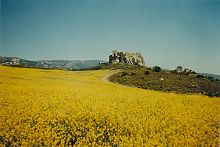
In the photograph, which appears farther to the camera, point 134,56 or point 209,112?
point 134,56

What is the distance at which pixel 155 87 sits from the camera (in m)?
56.7

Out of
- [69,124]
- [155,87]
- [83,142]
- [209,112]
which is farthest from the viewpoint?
[155,87]

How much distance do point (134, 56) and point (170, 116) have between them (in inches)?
7208

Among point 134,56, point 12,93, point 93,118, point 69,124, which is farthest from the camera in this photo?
point 134,56

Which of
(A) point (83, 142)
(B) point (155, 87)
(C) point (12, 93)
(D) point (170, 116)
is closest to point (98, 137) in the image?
(A) point (83, 142)

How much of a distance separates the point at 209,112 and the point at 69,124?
6.87 metres

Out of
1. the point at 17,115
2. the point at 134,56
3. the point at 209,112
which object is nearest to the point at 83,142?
the point at 17,115

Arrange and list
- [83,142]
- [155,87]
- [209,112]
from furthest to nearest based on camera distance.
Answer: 1. [155,87]
2. [209,112]
3. [83,142]

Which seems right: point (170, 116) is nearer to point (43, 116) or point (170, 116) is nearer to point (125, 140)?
point (125, 140)

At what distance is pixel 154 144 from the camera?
8984 mm

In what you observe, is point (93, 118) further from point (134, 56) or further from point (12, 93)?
point (134, 56)

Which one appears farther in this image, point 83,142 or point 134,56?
point 134,56

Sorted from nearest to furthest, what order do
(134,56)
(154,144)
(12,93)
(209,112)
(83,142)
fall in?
(154,144)
(83,142)
(209,112)
(12,93)
(134,56)

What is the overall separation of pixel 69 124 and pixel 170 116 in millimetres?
4465
